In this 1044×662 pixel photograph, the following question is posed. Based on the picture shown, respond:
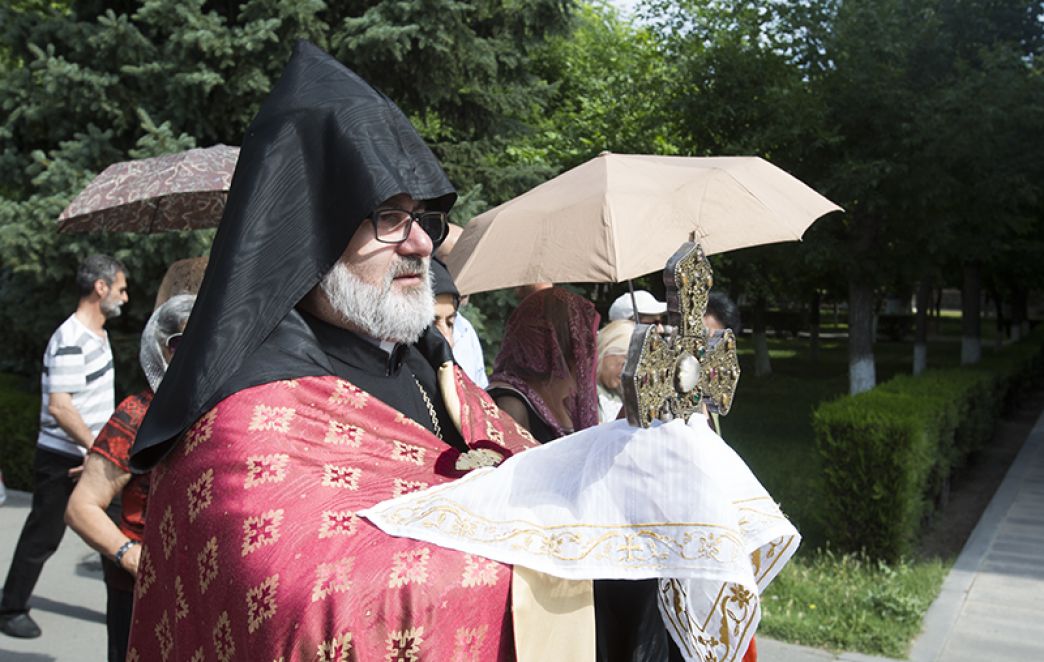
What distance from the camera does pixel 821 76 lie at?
520 inches

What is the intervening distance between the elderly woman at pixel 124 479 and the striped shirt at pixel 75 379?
237 cm

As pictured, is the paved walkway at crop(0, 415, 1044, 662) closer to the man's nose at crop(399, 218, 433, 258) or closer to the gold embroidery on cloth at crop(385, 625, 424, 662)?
the man's nose at crop(399, 218, 433, 258)

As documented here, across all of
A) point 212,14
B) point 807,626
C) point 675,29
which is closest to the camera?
point 807,626

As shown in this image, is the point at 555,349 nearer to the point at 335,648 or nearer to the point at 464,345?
the point at 464,345

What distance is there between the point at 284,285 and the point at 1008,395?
17.3m

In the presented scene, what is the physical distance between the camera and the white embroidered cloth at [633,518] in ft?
5.71

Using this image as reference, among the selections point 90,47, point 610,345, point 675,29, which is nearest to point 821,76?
point 675,29

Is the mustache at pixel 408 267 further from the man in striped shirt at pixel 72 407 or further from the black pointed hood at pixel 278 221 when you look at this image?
the man in striped shirt at pixel 72 407

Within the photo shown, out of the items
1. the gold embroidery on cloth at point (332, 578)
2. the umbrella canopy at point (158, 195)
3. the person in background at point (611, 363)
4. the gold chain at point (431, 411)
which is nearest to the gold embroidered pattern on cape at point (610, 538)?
the gold embroidery on cloth at point (332, 578)

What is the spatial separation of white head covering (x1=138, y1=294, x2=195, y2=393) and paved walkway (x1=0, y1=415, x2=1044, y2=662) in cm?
293

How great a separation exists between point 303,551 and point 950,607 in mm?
5873

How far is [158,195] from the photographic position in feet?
16.9

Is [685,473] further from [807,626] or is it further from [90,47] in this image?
[90,47]

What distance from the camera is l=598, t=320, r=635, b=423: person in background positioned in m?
4.69
